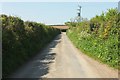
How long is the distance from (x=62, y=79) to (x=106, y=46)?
21.8 ft

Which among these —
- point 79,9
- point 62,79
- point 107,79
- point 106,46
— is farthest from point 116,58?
point 79,9

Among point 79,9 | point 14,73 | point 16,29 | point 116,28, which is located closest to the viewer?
point 14,73

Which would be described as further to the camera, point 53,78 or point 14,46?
point 14,46

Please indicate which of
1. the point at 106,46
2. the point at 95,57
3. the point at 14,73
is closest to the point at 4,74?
the point at 14,73

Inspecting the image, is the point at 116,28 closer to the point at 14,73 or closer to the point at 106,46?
the point at 106,46

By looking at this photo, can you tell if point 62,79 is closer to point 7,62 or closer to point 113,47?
point 7,62

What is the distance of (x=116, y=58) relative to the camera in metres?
17.1

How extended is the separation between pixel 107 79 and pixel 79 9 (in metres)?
68.2

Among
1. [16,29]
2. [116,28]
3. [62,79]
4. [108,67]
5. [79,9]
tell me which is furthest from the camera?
[79,9]

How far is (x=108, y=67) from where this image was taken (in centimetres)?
1706

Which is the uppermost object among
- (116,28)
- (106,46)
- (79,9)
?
(79,9)

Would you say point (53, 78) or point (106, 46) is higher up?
point (106, 46)

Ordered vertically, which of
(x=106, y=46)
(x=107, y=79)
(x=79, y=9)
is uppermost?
(x=79, y=9)

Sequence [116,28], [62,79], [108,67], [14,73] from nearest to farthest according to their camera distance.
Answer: [62,79] → [14,73] → [108,67] → [116,28]
